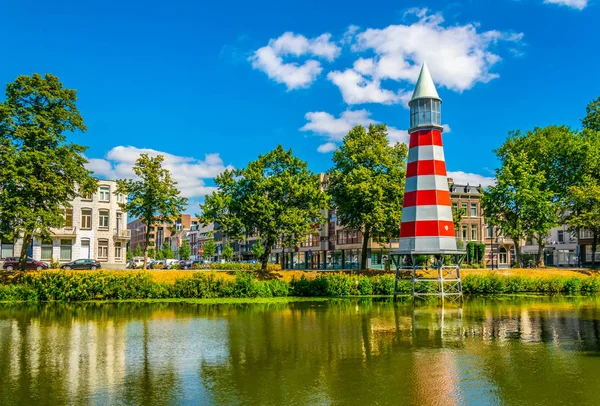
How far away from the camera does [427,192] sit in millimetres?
37031

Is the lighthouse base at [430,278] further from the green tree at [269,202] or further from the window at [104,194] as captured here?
the window at [104,194]

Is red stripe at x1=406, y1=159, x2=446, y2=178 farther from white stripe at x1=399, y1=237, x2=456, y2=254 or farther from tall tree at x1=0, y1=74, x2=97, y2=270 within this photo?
tall tree at x1=0, y1=74, x2=97, y2=270

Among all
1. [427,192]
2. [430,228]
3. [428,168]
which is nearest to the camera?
[430,228]

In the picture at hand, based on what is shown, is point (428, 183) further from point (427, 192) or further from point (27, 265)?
point (27, 265)

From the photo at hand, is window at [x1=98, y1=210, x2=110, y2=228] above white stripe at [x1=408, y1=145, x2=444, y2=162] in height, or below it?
below

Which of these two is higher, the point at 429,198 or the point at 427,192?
the point at 427,192

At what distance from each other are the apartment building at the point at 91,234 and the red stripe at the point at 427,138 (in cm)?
4738

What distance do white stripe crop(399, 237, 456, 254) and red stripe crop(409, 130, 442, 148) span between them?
6.79 metres

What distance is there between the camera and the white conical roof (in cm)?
3950

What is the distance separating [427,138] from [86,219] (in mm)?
54139

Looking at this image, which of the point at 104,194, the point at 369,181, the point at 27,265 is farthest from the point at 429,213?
the point at 104,194

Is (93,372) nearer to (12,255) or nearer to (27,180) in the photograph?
(27,180)

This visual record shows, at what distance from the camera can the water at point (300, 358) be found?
14.0 m

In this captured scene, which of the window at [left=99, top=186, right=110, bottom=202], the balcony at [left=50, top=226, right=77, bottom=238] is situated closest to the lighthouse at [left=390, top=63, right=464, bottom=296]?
the balcony at [left=50, top=226, right=77, bottom=238]
